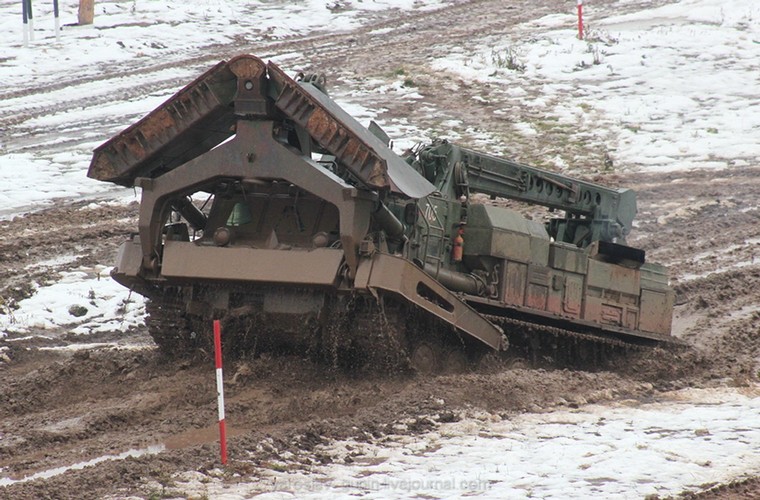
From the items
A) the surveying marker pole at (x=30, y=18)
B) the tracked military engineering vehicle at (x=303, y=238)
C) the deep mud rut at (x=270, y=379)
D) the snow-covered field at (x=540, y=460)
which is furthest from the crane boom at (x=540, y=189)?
the surveying marker pole at (x=30, y=18)

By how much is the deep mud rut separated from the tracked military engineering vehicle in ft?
1.54

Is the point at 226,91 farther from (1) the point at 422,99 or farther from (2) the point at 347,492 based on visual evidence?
(1) the point at 422,99

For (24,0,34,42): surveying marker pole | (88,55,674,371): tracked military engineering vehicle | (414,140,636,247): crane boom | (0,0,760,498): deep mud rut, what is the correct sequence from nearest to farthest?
(0,0,760,498): deep mud rut → (88,55,674,371): tracked military engineering vehicle → (414,140,636,247): crane boom → (24,0,34,42): surveying marker pole

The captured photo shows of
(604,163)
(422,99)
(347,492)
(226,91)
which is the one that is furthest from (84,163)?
(347,492)

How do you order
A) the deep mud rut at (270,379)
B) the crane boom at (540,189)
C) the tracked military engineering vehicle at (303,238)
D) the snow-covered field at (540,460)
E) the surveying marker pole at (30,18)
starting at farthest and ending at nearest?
the surveying marker pole at (30,18) → the crane boom at (540,189) → the tracked military engineering vehicle at (303,238) → the deep mud rut at (270,379) → the snow-covered field at (540,460)

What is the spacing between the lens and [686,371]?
14.3 metres

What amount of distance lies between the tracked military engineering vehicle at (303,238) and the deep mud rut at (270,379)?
469 millimetres

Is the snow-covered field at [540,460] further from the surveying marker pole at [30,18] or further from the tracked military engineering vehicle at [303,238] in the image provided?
the surveying marker pole at [30,18]

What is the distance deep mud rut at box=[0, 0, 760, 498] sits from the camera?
9273 mm

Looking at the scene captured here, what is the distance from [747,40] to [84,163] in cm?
1590

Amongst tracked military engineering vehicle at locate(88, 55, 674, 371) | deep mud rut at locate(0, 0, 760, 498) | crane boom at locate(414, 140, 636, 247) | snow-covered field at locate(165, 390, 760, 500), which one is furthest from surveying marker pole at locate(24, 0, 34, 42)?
snow-covered field at locate(165, 390, 760, 500)

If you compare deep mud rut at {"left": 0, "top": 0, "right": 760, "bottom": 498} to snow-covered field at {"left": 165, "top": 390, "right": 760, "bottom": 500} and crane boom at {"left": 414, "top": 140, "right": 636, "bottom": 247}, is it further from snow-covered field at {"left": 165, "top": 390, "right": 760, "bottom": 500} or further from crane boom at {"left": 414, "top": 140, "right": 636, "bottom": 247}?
crane boom at {"left": 414, "top": 140, "right": 636, "bottom": 247}

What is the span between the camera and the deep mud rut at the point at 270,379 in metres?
9.27

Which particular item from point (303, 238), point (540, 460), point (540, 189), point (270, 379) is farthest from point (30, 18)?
point (540, 460)
